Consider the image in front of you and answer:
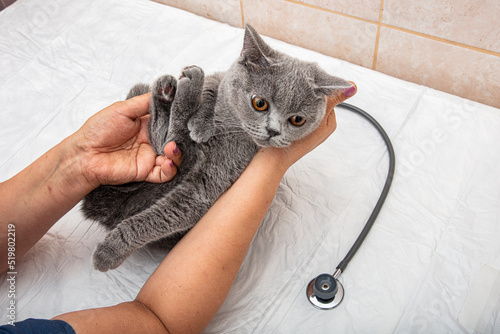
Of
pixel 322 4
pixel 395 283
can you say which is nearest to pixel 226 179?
pixel 395 283

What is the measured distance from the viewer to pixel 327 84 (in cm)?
104

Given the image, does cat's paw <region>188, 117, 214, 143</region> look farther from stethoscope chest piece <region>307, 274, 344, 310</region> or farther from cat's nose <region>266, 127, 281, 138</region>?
stethoscope chest piece <region>307, 274, 344, 310</region>

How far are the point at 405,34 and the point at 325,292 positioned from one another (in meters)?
1.11

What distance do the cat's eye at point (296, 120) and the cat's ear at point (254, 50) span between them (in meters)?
0.17

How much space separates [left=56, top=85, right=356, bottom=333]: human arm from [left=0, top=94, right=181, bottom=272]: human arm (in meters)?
0.21

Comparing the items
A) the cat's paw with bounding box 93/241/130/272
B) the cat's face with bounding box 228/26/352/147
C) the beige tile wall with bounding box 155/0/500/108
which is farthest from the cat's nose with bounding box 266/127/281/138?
the beige tile wall with bounding box 155/0/500/108

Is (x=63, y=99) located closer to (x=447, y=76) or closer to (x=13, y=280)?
(x=13, y=280)

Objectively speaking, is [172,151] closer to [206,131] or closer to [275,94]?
[206,131]

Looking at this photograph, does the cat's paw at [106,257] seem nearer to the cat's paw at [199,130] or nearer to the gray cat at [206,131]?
the gray cat at [206,131]

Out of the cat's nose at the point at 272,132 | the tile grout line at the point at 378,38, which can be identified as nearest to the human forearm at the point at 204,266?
the cat's nose at the point at 272,132

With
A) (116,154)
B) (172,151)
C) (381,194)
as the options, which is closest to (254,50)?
(172,151)

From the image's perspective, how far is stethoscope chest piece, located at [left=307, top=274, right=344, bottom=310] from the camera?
1.11 meters

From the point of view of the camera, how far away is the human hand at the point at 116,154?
1131mm

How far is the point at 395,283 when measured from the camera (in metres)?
1.16
